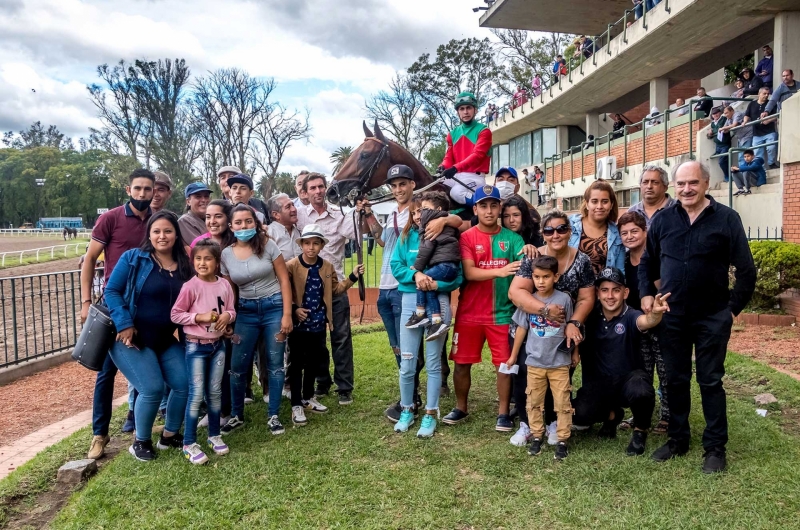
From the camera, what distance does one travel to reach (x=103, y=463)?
4.45 m

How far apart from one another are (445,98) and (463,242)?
41918 mm

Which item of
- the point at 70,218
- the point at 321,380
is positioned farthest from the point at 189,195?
the point at 70,218

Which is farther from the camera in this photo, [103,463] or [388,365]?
[388,365]

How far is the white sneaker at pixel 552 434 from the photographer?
14.0 feet

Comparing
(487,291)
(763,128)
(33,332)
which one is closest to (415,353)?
(487,291)

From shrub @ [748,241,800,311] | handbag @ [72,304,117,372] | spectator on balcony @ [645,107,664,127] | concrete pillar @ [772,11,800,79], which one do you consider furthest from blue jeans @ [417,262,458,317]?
spectator on balcony @ [645,107,664,127]

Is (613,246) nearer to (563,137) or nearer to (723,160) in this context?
(723,160)

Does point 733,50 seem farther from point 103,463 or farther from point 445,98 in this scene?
point 445,98

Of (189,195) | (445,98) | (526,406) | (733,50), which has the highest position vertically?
(445,98)

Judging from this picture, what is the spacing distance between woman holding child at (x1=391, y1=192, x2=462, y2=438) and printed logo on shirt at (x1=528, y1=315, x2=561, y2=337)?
0.70 metres

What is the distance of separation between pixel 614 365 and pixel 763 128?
8.97 meters

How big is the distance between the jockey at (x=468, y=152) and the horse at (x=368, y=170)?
0.47 meters

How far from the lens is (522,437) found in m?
4.41

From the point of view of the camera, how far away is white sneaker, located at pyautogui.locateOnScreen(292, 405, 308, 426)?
5027mm
